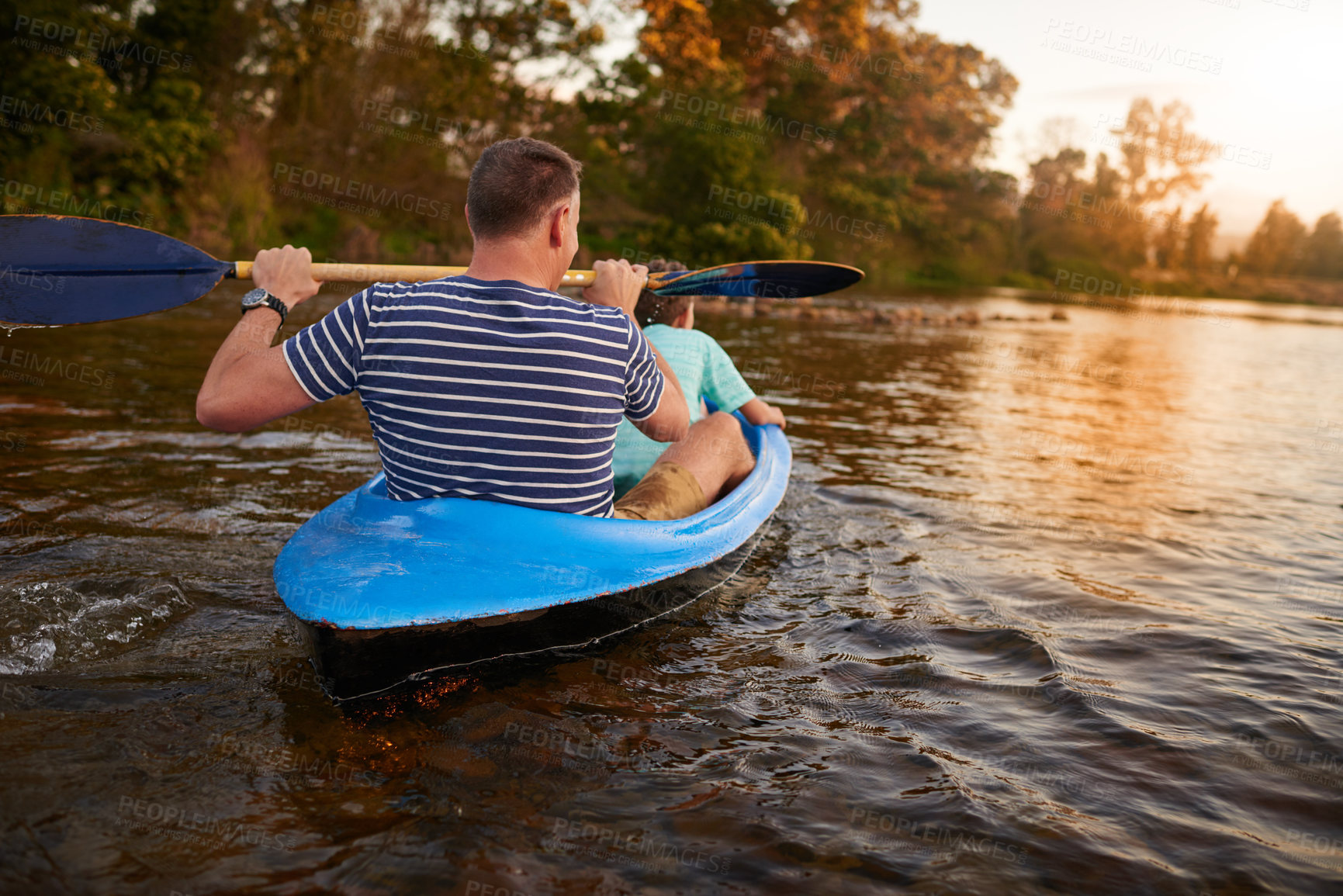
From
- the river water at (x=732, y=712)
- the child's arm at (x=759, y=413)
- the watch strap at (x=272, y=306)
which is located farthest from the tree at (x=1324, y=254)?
the watch strap at (x=272, y=306)

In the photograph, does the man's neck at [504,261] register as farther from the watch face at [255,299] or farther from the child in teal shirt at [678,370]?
the child in teal shirt at [678,370]

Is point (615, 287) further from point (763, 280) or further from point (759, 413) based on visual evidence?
point (759, 413)

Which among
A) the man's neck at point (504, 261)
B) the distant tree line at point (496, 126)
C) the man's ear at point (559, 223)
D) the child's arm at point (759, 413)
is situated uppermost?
the distant tree line at point (496, 126)

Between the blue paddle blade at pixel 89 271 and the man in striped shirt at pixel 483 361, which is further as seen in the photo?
the blue paddle blade at pixel 89 271

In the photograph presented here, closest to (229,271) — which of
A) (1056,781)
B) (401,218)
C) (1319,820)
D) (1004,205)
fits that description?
(1056,781)

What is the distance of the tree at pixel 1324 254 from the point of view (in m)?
59.3

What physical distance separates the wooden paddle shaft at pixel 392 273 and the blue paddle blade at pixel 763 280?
1.76 ft

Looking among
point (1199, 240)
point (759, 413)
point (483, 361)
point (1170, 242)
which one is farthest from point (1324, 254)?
point (483, 361)

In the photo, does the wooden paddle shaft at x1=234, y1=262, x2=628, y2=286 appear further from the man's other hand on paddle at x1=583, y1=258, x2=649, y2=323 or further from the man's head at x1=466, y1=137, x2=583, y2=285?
the man's head at x1=466, y1=137, x2=583, y2=285

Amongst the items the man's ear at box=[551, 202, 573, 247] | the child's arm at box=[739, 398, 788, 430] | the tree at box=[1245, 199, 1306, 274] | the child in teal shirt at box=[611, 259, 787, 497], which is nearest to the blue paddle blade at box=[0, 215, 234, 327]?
the man's ear at box=[551, 202, 573, 247]

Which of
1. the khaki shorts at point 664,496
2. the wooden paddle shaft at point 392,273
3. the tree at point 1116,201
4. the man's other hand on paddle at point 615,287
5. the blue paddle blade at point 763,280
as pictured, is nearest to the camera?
the man's other hand on paddle at point 615,287

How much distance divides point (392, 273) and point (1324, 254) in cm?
7231

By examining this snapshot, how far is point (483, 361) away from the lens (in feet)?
7.20

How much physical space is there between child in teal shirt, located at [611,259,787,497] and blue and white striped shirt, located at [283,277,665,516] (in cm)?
133
